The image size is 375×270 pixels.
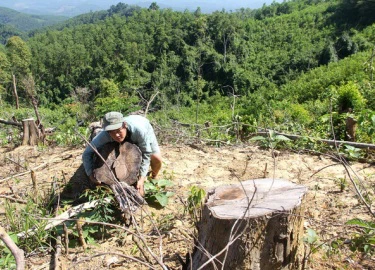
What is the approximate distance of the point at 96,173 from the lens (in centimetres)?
278

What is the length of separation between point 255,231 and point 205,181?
1881mm

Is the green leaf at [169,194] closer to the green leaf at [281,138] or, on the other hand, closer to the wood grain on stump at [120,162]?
the wood grain on stump at [120,162]

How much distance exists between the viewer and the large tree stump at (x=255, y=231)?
165 cm

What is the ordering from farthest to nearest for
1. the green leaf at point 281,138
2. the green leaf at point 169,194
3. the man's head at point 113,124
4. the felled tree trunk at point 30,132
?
the felled tree trunk at point 30,132 → the green leaf at point 281,138 → the green leaf at point 169,194 → the man's head at point 113,124

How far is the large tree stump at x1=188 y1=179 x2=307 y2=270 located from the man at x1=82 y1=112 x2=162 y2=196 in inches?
45.4

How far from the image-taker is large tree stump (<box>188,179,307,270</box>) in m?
1.65

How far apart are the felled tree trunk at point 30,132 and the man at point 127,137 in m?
2.50

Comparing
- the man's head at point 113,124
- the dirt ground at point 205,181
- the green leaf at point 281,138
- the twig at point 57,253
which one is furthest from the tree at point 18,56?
the twig at point 57,253

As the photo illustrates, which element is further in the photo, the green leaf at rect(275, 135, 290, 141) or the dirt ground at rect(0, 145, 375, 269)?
the green leaf at rect(275, 135, 290, 141)

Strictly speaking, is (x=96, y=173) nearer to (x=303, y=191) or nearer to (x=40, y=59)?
(x=303, y=191)

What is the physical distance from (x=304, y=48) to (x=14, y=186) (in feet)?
111

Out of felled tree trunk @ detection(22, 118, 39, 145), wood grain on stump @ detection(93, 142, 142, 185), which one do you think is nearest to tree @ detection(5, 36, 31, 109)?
felled tree trunk @ detection(22, 118, 39, 145)

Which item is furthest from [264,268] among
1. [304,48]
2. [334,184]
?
[304,48]

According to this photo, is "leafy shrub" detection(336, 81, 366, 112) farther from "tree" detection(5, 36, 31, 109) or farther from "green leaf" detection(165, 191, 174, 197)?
"tree" detection(5, 36, 31, 109)
